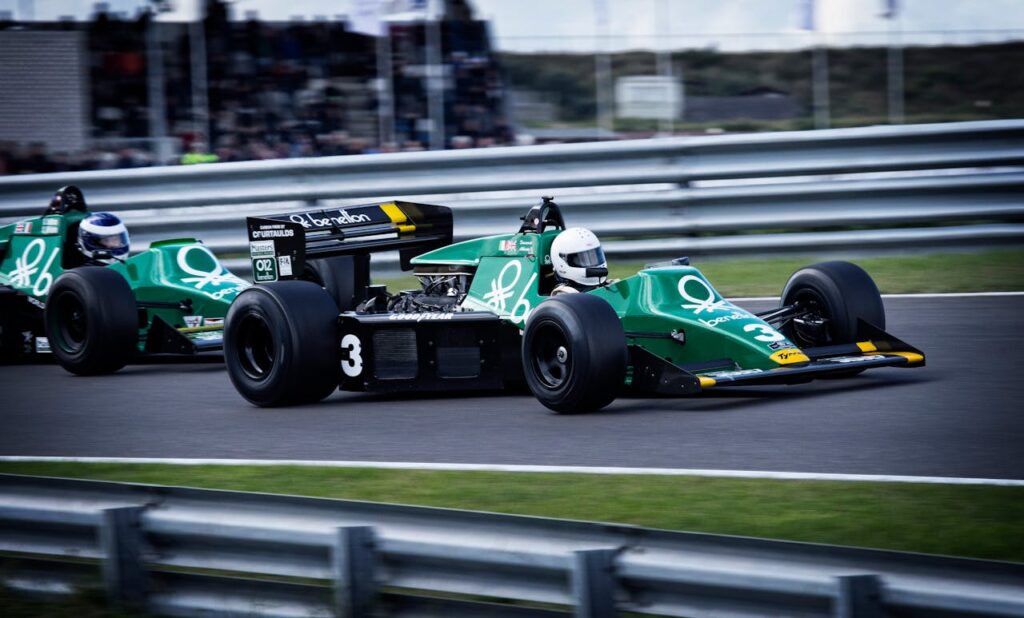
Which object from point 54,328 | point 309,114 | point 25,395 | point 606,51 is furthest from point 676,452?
point 309,114

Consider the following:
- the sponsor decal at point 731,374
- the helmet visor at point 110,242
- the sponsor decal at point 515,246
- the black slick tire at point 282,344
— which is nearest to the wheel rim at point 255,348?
the black slick tire at point 282,344

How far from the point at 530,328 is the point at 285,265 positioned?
238cm

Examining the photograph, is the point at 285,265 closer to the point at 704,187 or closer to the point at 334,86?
the point at 704,187

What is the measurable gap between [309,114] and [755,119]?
7.01 meters

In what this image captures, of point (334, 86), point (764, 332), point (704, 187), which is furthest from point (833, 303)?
point (334, 86)

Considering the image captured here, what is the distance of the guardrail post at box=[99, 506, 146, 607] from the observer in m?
4.63

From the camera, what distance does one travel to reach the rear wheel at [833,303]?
858 centimetres

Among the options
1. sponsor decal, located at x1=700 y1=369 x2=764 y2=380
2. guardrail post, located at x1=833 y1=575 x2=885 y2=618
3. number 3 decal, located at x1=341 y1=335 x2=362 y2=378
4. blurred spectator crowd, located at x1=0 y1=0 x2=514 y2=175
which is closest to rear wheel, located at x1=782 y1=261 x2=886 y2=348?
sponsor decal, located at x1=700 y1=369 x2=764 y2=380

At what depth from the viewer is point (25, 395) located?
32.7 feet

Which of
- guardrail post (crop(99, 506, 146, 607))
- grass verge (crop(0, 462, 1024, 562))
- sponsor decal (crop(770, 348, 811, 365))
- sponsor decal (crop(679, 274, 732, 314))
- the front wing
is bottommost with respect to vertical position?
grass verge (crop(0, 462, 1024, 562))

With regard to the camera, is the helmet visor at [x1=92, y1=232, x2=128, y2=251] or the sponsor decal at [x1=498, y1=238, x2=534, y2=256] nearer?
the sponsor decal at [x1=498, y1=238, x2=534, y2=256]

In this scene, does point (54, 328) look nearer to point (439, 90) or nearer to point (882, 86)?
point (439, 90)

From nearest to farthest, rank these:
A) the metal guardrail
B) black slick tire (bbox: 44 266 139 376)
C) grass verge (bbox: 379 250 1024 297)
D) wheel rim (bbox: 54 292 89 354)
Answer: the metal guardrail
black slick tire (bbox: 44 266 139 376)
wheel rim (bbox: 54 292 89 354)
grass verge (bbox: 379 250 1024 297)

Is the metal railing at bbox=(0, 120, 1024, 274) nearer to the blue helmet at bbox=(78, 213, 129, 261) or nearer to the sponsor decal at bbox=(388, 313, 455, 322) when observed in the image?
the blue helmet at bbox=(78, 213, 129, 261)
